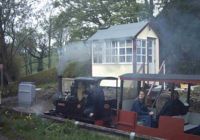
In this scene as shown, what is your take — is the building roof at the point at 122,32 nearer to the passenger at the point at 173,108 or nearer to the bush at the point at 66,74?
the bush at the point at 66,74

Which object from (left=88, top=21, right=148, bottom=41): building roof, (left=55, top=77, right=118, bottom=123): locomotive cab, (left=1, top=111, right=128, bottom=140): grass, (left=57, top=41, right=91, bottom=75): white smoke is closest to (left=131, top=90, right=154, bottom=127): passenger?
(left=1, top=111, right=128, bottom=140): grass

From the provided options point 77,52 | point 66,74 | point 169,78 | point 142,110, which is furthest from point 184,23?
point 77,52

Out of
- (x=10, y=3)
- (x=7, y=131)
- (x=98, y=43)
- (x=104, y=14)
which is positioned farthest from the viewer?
(x=104, y=14)

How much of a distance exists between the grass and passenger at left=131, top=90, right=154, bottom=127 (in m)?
1.01

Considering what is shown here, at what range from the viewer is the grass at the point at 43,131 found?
9.48 meters

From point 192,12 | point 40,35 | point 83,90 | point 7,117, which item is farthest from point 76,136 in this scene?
point 40,35

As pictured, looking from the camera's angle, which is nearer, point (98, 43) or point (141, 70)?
point (141, 70)

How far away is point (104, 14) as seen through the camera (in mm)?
31391

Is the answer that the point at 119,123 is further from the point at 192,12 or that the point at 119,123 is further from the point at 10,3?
the point at 10,3


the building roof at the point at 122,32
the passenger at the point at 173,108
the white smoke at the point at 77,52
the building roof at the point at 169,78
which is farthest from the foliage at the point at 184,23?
the white smoke at the point at 77,52

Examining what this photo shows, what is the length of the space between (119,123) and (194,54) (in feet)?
15.1

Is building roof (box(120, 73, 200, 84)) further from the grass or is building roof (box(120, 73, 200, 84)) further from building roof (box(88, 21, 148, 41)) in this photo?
building roof (box(88, 21, 148, 41))

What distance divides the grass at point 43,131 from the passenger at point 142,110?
1007 millimetres

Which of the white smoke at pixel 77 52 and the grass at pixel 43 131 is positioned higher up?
the white smoke at pixel 77 52
